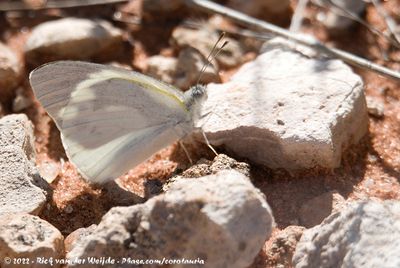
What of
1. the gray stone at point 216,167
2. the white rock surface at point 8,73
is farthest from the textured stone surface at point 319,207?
the white rock surface at point 8,73

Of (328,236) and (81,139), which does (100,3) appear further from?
(328,236)

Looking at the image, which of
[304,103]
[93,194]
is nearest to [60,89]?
[93,194]

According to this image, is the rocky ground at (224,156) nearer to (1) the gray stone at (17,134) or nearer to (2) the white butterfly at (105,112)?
(1) the gray stone at (17,134)

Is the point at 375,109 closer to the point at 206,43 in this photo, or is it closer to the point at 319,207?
the point at 319,207

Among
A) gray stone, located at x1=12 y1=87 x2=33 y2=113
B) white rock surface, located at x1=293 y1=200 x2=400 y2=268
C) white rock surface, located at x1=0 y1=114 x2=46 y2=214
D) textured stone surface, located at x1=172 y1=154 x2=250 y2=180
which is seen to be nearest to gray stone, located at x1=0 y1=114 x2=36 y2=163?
white rock surface, located at x1=0 y1=114 x2=46 y2=214

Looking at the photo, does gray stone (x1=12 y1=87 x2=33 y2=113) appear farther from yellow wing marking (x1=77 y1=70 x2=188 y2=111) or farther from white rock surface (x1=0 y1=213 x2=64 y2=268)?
white rock surface (x1=0 y1=213 x2=64 y2=268)

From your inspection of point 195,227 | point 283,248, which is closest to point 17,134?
point 195,227

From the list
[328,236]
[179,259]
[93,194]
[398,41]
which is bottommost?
[93,194]
